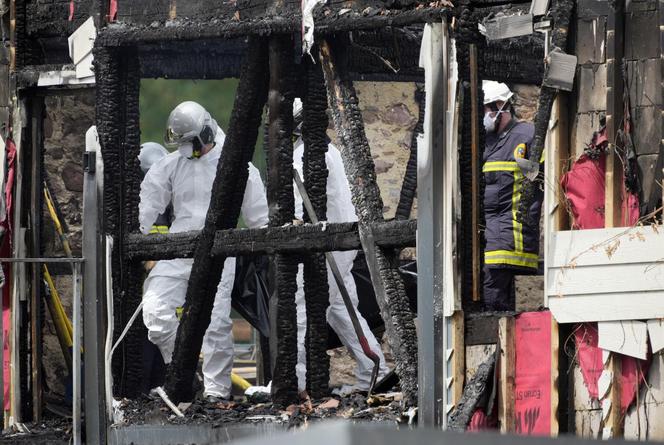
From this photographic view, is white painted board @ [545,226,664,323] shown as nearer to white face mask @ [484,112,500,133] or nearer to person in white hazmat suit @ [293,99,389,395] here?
person in white hazmat suit @ [293,99,389,395]

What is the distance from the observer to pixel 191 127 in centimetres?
1145

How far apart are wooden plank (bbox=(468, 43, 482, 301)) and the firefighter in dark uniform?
5.31ft

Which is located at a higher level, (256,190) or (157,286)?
(256,190)

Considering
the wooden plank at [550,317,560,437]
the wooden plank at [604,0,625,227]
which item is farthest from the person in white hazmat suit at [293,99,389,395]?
the wooden plank at [604,0,625,227]

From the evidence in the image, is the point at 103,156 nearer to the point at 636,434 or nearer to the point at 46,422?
the point at 46,422

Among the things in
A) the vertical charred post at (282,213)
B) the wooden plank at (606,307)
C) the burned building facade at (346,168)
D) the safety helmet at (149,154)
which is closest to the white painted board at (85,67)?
the burned building facade at (346,168)

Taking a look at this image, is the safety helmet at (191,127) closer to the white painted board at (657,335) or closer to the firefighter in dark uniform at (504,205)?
the firefighter in dark uniform at (504,205)

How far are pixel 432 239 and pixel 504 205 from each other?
2.19 m

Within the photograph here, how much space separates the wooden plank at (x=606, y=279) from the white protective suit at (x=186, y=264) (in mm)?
3405

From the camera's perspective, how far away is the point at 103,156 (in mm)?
10250

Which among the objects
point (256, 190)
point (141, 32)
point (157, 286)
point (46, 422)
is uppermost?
point (141, 32)

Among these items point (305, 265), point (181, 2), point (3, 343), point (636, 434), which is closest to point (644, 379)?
point (636, 434)

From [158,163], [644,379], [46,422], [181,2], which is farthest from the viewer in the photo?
[158,163]

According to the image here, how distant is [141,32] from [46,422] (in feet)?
8.91
